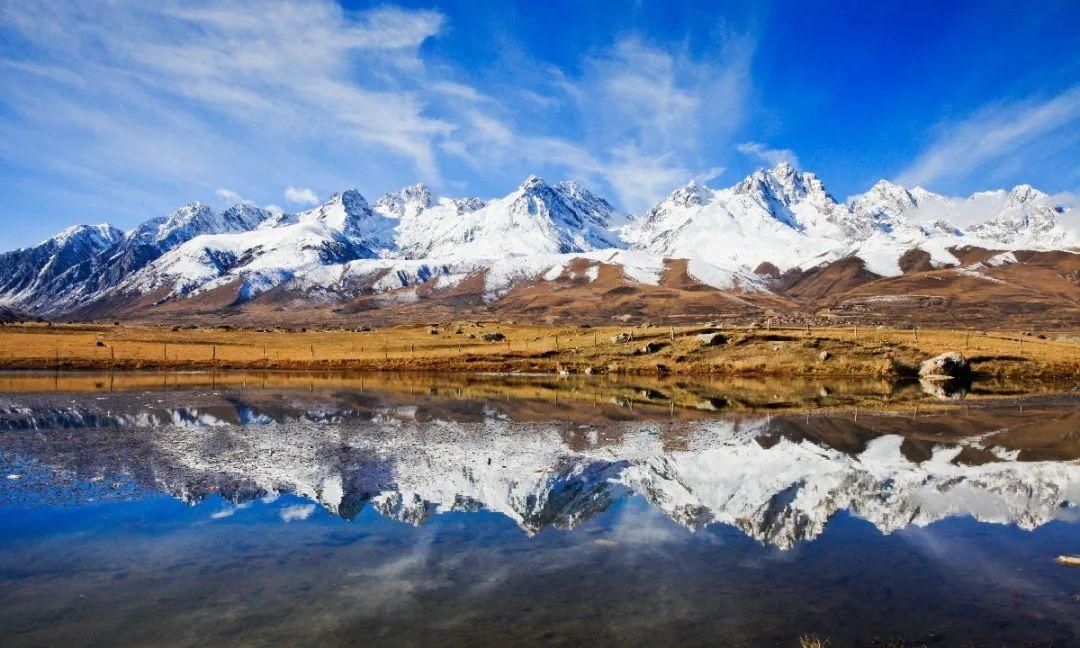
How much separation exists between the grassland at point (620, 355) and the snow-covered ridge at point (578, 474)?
138ft

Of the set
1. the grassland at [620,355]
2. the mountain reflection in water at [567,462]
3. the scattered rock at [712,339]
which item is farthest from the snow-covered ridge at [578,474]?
the scattered rock at [712,339]

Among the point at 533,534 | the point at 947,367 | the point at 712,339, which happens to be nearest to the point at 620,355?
the point at 712,339

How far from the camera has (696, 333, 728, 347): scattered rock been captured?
A: 82375 millimetres

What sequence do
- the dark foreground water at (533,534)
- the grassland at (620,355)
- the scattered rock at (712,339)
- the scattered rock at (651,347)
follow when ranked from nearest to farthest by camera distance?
the dark foreground water at (533,534) → the grassland at (620,355) → the scattered rock at (712,339) → the scattered rock at (651,347)

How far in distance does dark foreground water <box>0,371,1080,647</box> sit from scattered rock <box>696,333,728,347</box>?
142 feet

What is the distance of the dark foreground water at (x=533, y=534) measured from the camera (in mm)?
13852

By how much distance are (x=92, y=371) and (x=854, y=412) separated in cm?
7799

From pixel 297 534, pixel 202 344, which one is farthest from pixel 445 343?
pixel 297 534

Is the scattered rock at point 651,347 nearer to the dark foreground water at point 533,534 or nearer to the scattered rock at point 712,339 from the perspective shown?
the scattered rock at point 712,339

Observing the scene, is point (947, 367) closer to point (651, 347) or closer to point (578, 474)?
point (651, 347)

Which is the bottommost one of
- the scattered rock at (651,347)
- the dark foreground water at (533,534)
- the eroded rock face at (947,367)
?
the dark foreground water at (533,534)

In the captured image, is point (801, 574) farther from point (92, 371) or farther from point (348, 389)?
point (92, 371)

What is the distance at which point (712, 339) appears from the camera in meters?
82.9

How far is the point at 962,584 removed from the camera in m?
16.0
